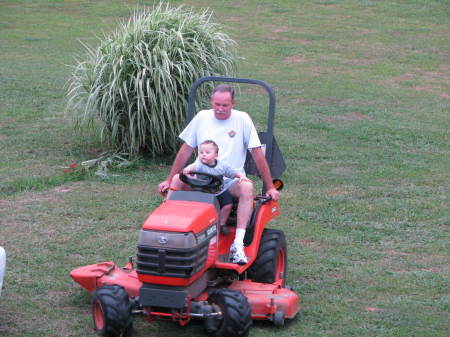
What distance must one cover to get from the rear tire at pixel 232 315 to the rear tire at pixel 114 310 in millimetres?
518

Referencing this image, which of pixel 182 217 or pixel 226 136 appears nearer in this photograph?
pixel 182 217

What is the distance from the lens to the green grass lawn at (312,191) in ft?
17.5

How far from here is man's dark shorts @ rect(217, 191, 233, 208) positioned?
525 cm

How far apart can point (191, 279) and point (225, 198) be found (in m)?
0.80

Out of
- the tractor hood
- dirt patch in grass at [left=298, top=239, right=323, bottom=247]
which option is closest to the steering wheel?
the tractor hood

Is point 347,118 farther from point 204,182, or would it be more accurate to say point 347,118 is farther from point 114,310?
point 114,310

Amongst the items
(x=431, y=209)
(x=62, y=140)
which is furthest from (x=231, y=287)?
(x=62, y=140)

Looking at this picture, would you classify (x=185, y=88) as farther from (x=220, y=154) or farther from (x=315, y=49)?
(x=315, y=49)

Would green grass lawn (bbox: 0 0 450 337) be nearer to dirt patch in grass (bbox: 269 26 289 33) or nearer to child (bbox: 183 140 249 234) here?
child (bbox: 183 140 249 234)

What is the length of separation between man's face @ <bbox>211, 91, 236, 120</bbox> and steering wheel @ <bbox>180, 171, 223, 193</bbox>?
0.51m

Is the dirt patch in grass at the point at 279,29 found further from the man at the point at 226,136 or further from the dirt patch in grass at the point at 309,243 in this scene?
the man at the point at 226,136

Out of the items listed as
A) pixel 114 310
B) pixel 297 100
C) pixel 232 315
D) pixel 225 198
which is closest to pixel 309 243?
pixel 225 198

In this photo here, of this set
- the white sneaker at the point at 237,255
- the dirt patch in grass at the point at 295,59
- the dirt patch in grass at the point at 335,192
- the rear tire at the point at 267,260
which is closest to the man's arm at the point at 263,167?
the rear tire at the point at 267,260

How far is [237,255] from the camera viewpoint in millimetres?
5062
